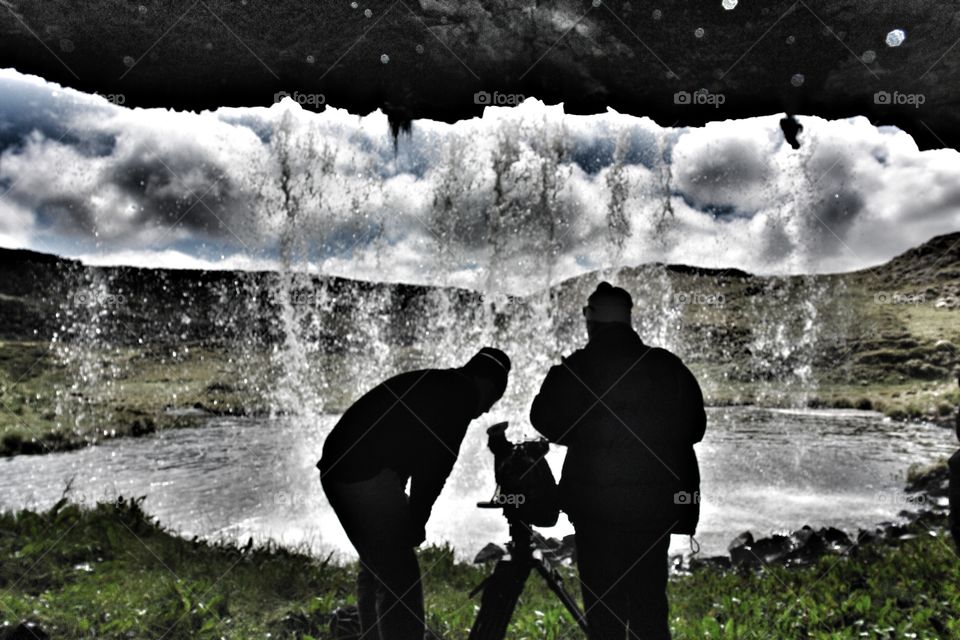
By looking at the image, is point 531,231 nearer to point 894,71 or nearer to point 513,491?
point 894,71

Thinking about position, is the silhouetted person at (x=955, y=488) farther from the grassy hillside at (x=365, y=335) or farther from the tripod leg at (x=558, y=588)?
the grassy hillside at (x=365, y=335)

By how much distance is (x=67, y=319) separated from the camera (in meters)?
89.2

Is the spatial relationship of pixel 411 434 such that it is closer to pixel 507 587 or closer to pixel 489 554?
pixel 507 587

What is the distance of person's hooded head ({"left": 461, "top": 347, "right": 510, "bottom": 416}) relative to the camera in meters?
3.71

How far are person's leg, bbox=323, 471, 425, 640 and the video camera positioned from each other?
0.45 metres

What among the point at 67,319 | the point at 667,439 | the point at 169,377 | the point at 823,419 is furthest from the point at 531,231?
the point at 67,319

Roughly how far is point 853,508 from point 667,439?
1034 centimetres

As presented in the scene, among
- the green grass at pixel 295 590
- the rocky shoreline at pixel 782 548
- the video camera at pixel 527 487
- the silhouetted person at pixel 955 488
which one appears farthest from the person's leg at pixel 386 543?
the silhouetted person at pixel 955 488

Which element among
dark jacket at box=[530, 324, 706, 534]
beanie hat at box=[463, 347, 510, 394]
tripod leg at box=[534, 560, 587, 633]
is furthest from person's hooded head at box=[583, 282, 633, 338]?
tripod leg at box=[534, 560, 587, 633]

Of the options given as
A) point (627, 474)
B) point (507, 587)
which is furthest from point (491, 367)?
point (507, 587)

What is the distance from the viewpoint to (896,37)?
21.1 feet

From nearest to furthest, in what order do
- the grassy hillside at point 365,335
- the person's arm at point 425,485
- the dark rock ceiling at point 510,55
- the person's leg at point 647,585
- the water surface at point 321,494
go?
the person's leg at point 647,585 → the person's arm at point 425,485 → the dark rock ceiling at point 510,55 → the water surface at point 321,494 → the grassy hillside at point 365,335

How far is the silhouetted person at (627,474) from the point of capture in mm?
3520

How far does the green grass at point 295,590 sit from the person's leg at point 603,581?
1.60 m
